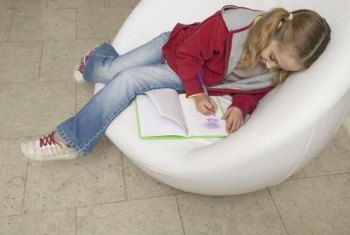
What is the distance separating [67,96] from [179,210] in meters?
0.75

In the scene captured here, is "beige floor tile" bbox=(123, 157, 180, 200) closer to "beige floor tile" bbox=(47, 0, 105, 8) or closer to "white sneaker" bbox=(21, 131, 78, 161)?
"white sneaker" bbox=(21, 131, 78, 161)

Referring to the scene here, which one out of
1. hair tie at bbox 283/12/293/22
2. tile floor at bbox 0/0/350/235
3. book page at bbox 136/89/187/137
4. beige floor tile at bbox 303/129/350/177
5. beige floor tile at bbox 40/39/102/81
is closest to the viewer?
hair tie at bbox 283/12/293/22

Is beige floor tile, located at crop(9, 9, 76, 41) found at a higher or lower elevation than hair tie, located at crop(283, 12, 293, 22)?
lower

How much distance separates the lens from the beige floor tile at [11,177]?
4.27ft

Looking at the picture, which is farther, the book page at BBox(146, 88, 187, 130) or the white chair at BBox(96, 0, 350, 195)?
the book page at BBox(146, 88, 187, 130)

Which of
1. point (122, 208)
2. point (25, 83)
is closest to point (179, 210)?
point (122, 208)

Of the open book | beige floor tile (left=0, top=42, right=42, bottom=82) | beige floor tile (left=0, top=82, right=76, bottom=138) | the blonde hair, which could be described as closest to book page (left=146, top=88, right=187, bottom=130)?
the open book

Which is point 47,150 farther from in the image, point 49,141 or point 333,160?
point 333,160

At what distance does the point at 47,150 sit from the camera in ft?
4.40

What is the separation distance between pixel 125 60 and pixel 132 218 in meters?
0.57

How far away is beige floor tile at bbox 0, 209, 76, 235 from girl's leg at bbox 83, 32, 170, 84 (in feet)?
1.65

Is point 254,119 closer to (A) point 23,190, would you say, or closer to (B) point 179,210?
(B) point 179,210

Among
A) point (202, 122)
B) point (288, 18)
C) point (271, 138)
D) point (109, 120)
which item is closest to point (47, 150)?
point (109, 120)

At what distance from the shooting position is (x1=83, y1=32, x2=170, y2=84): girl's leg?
1.37 m
